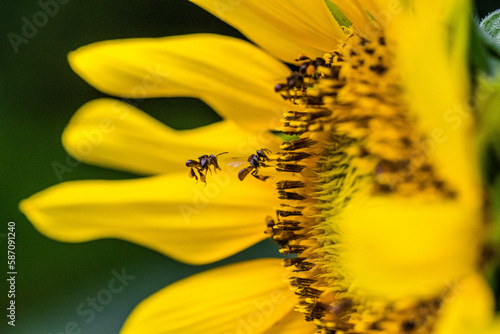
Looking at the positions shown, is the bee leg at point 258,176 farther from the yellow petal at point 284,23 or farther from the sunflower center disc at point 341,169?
the yellow petal at point 284,23

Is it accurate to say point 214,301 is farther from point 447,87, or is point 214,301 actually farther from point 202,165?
point 447,87

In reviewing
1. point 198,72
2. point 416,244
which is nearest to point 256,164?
point 198,72

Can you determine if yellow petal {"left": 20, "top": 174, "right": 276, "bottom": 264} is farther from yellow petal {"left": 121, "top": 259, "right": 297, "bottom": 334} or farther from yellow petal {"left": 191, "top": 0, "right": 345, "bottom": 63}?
yellow petal {"left": 191, "top": 0, "right": 345, "bottom": 63}

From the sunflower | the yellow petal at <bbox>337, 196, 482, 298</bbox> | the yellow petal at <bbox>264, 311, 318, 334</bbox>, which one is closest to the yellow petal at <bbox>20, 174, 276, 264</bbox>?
the sunflower

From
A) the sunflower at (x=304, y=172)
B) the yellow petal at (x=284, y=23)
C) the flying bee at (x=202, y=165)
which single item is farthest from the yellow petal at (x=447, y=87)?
the flying bee at (x=202, y=165)

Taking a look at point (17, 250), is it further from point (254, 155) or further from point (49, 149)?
point (254, 155)

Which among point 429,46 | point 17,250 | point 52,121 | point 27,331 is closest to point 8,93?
point 52,121
